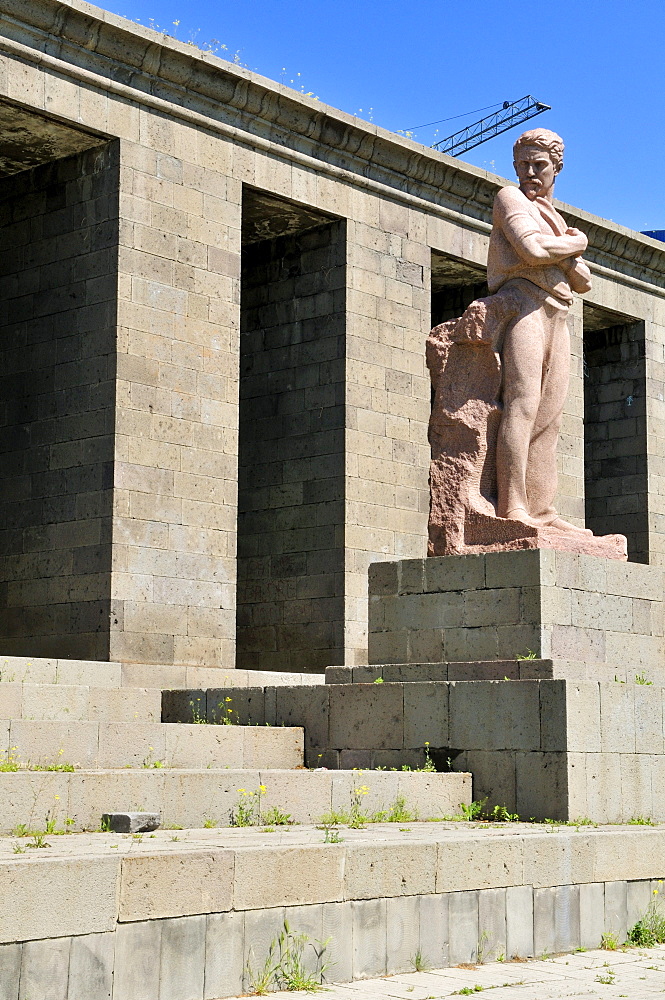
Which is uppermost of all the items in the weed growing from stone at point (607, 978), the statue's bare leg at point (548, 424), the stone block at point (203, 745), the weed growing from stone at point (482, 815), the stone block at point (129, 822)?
the statue's bare leg at point (548, 424)

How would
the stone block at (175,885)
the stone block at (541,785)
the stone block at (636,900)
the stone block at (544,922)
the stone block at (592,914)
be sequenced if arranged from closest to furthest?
the stone block at (175,885)
the stone block at (544,922)
the stone block at (592,914)
the stone block at (636,900)
the stone block at (541,785)

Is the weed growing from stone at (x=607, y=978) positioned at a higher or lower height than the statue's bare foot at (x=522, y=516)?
lower

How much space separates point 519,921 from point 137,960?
115 inches

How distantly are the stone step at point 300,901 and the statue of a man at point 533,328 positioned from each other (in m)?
3.89

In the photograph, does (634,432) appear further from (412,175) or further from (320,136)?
(320,136)

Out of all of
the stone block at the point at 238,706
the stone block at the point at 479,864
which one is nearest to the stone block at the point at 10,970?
the stone block at the point at 479,864

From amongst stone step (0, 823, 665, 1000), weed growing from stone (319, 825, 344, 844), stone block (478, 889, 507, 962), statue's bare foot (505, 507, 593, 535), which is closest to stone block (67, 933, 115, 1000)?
stone step (0, 823, 665, 1000)

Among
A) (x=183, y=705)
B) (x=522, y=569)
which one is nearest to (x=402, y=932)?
(x=522, y=569)

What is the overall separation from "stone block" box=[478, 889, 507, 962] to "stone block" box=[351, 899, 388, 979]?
2.66 feet

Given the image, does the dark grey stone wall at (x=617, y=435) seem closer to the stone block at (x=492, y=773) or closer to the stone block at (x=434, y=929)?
the stone block at (x=492, y=773)

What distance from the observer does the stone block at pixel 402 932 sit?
7930mm

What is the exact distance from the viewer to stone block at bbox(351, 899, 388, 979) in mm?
7770

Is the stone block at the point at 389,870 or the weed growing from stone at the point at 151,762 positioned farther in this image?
the weed growing from stone at the point at 151,762

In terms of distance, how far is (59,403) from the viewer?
18266mm
